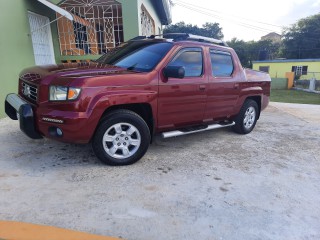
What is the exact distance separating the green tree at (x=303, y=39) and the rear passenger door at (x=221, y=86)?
4332 cm

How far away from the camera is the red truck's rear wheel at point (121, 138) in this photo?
139 inches

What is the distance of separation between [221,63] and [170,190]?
279cm

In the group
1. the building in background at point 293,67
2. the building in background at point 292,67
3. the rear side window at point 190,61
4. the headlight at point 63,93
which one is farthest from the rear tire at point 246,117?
the building in background at point 292,67

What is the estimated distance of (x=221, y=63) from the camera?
195 inches

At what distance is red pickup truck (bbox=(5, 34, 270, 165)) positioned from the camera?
3.32m

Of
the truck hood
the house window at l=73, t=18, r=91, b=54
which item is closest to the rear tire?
the truck hood

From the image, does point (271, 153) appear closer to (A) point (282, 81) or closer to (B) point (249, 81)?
Result: (B) point (249, 81)

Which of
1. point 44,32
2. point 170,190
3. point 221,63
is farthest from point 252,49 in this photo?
point 170,190

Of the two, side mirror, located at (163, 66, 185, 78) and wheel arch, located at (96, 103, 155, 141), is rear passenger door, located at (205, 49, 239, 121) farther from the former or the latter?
wheel arch, located at (96, 103, 155, 141)

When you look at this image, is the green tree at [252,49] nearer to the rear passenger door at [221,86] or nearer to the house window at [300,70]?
the house window at [300,70]

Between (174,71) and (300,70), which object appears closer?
(174,71)

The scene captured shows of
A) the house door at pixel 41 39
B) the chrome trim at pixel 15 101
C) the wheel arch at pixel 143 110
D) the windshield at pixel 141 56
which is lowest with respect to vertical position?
the wheel arch at pixel 143 110

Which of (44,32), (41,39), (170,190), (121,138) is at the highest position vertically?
(44,32)

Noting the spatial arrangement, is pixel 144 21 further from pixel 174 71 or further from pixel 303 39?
pixel 303 39
